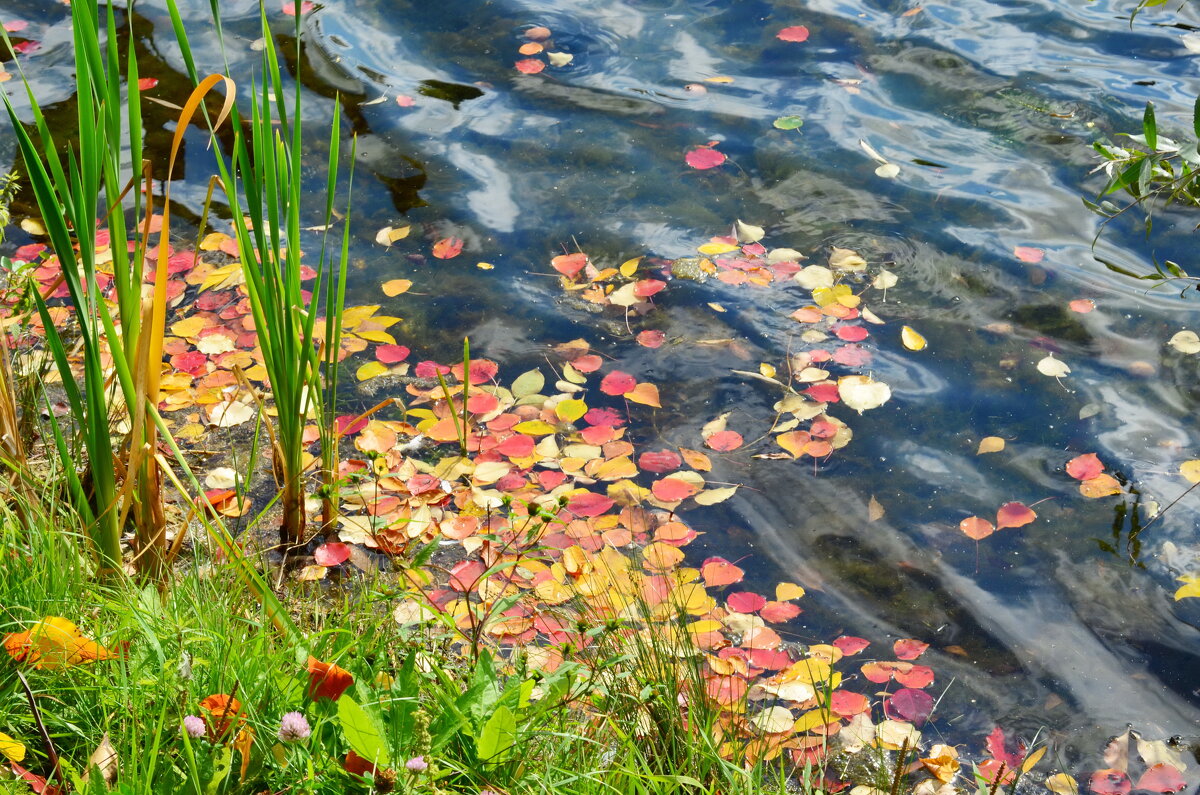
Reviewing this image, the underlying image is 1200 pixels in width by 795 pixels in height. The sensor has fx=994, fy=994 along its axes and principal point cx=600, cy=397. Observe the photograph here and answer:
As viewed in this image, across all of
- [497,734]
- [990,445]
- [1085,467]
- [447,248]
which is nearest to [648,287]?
[447,248]

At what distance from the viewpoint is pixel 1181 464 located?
2.73 meters

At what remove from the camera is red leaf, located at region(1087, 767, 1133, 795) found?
6.61 ft

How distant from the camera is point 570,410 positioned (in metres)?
2.96

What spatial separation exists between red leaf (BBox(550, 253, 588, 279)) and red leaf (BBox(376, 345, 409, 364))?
2.22 feet

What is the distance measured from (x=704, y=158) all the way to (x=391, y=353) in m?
1.61

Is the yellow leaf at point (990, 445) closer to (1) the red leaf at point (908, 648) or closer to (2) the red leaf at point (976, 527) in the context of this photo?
(2) the red leaf at point (976, 527)

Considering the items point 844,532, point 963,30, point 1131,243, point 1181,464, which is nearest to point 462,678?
point 844,532

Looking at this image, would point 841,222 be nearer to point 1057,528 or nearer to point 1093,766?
point 1057,528

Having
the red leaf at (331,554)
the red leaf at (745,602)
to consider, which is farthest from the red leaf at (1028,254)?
the red leaf at (331,554)

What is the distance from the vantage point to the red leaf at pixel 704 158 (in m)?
4.00

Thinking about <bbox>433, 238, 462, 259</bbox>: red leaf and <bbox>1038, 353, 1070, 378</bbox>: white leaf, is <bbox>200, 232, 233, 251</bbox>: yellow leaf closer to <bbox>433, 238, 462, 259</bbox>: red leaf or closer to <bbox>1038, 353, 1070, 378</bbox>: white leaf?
<bbox>433, 238, 462, 259</bbox>: red leaf

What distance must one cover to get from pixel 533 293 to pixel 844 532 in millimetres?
1418

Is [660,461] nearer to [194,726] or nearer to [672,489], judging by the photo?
[672,489]

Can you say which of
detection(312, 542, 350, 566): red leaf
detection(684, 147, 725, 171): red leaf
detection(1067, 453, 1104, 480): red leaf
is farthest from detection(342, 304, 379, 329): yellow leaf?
detection(1067, 453, 1104, 480): red leaf
